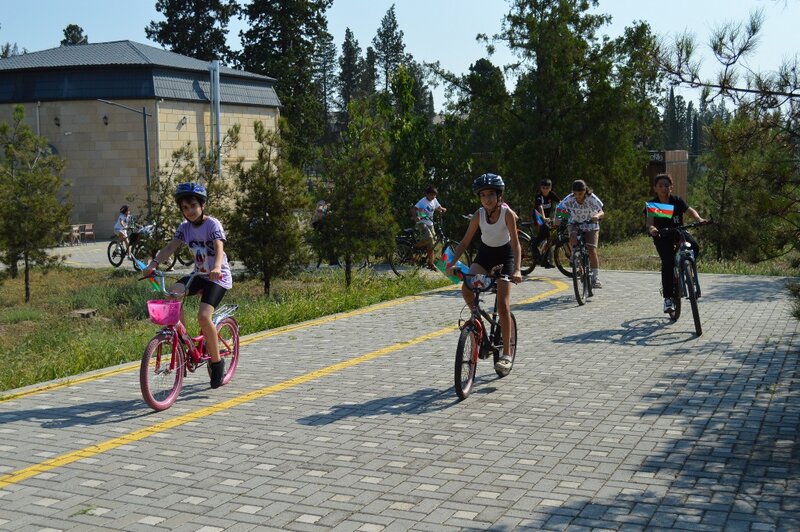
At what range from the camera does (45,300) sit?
24.3 metres

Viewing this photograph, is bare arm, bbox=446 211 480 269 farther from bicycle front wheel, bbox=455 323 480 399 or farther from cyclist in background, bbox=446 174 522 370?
bicycle front wheel, bbox=455 323 480 399

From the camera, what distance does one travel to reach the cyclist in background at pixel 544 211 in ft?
63.2

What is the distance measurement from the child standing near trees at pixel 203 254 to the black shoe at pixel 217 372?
4.2 inches

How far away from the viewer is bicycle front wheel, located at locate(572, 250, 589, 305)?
15297 millimetres

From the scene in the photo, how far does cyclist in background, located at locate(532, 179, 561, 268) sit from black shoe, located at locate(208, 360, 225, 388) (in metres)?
10.6

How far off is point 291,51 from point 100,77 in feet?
57.8

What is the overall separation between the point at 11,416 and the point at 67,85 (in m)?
45.3

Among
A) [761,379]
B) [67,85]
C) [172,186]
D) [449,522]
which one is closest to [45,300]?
[172,186]

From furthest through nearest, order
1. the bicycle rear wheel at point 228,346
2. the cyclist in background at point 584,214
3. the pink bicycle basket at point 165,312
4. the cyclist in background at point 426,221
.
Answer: the cyclist in background at point 426,221 → the cyclist in background at point 584,214 → the bicycle rear wheel at point 228,346 → the pink bicycle basket at point 165,312

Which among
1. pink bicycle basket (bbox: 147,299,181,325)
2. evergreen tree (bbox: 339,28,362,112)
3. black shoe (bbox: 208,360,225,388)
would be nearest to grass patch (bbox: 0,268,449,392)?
black shoe (bbox: 208,360,225,388)

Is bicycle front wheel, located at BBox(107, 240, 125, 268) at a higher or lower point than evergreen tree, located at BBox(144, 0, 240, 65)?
lower

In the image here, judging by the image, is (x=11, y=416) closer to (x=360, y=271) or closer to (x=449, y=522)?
(x=449, y=522)

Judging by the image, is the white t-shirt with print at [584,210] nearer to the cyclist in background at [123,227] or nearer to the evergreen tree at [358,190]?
the evergreen tree at [358,190]

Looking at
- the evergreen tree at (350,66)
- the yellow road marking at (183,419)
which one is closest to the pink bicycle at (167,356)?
the yellow road marking at (183,419)
